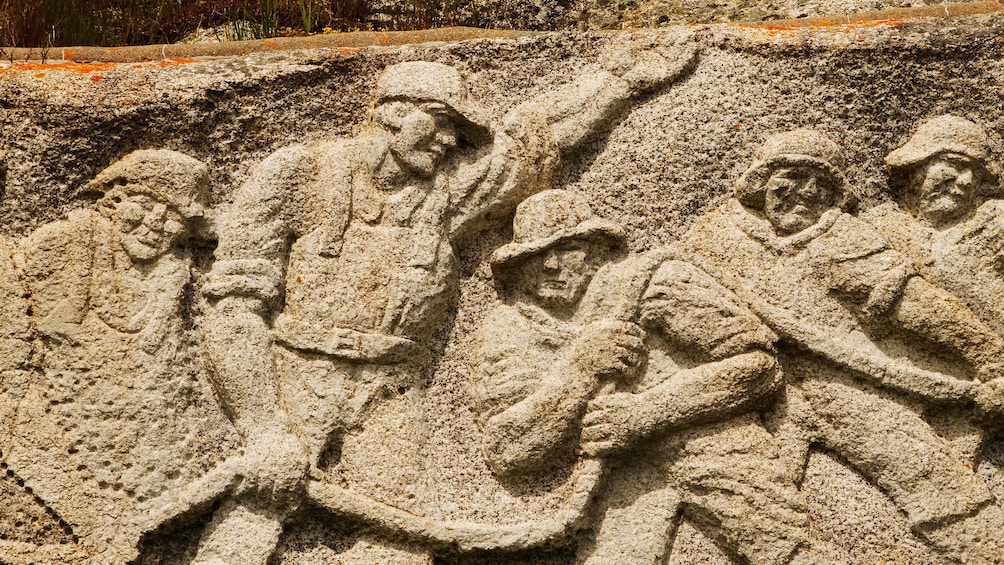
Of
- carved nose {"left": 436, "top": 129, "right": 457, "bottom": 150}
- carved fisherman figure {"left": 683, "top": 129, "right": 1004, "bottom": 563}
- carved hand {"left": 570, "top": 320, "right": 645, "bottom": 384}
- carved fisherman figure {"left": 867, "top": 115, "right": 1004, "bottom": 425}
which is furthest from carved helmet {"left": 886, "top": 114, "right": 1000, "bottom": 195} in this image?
carved nose {"left": 436, "top": 129, "right": 457, "bottom": 150}

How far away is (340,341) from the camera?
599 cm

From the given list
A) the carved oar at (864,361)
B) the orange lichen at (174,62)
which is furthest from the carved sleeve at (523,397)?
the orange lichen at (174,62)

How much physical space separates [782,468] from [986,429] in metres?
0.92

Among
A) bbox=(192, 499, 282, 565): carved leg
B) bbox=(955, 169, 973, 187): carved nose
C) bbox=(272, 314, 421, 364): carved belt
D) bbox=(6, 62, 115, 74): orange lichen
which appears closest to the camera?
bbox=(192, 499, 282, 565): carved leg

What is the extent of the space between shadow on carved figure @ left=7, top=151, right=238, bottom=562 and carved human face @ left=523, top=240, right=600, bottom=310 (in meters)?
1.46

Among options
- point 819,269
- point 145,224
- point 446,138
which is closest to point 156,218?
point 145,224

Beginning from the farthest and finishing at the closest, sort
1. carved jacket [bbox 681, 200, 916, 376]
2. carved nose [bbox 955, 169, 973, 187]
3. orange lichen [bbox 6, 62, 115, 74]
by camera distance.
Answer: orange lichen [bbox 6, 62, 115, 74]
carved nose [bbox 955, 169, 973, 187]
carved jacket [bbox 681, 200, 916, 376]

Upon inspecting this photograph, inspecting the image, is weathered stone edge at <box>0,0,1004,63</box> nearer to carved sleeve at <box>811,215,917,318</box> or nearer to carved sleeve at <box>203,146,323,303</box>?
carved sleeve at <box>203,146,323,303</box>

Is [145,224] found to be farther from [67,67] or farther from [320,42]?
[320,42]

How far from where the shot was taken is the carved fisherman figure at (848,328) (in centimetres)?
593

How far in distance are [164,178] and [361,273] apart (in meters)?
0.94

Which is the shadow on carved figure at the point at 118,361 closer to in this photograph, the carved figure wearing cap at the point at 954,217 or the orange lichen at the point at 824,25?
the orange lichen at the point at 824,25

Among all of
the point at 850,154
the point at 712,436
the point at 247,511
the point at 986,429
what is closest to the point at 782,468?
the point at 712,436

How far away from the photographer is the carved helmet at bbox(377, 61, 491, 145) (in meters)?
6.24
